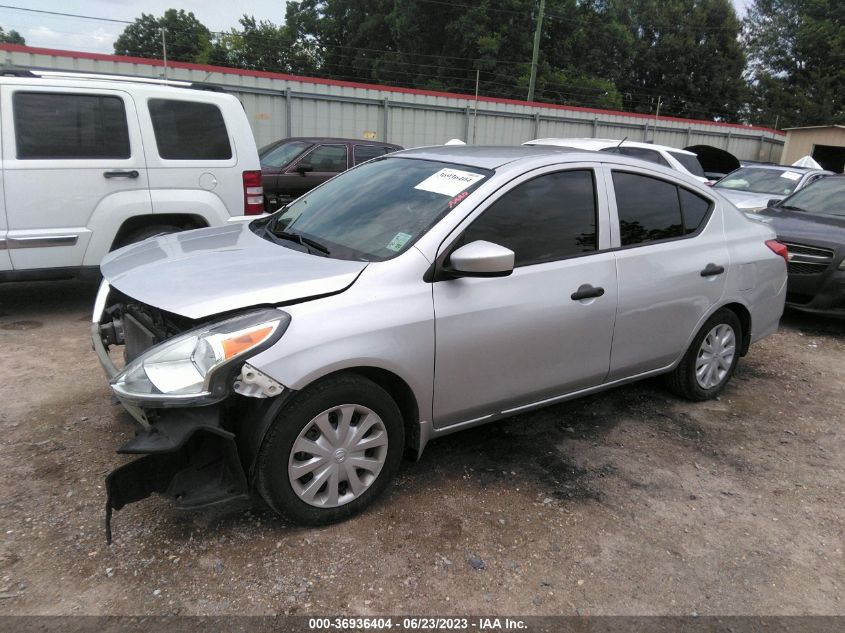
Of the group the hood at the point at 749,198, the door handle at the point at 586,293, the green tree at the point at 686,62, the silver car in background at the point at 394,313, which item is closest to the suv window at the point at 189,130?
the silver car in background at the point at 394,313

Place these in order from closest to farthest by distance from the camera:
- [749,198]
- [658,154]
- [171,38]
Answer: [749,198] < [658,154] < [171,38]

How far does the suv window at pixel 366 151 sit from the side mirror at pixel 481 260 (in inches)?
333

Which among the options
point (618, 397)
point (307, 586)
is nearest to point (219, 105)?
point (618, 397)

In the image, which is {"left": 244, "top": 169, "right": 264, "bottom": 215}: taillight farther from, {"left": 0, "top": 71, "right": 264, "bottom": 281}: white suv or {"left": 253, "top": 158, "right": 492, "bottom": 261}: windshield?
{"left": 253, "top": 158, "right": 492, "bottom": 261}: windshield

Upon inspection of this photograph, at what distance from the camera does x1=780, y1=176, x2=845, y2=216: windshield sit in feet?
24.4

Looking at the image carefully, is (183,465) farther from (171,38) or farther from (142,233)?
(171,38)

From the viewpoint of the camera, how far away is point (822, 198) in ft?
25.1

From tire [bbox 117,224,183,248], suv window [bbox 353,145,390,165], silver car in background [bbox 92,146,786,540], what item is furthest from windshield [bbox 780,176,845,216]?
tire [bbox 117,224,183,248]

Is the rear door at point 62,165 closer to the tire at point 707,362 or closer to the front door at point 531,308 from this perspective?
the front door at point 531,308

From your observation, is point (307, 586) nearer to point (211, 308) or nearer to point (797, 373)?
point (211, 308)

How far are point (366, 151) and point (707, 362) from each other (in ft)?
26.4

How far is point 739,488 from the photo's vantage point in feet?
11.4

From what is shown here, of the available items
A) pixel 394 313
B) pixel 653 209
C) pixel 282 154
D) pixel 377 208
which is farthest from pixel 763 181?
pixel 394 313

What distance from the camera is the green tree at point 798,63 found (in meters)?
42.5
